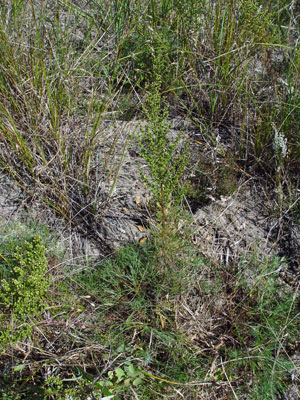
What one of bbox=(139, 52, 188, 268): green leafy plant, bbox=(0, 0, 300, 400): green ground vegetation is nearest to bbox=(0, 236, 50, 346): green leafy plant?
bbox=(0, 0, 300, 400): green ground vegetation

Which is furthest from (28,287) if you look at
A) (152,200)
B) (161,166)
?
(152,200)

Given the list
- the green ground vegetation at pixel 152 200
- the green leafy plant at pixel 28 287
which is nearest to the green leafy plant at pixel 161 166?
the green ground vegetation at pixel 152 200

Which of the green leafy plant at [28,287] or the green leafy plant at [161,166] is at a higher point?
the green leafy plant at [161,166]

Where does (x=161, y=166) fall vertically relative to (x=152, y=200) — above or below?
above

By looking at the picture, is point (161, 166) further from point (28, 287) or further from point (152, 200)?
point (28, 287)

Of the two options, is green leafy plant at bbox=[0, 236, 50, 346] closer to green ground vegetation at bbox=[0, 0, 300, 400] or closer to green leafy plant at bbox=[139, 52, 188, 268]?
green ground vegetation at bbox=[0, 0, 300, 400]

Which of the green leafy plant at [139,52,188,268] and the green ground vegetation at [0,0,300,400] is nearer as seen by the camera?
the green leafy plant at [139,52,188,268]

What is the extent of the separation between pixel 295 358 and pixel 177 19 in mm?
2408

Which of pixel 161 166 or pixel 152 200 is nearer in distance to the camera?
pixel 161 166

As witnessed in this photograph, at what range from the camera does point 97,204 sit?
8.08ft

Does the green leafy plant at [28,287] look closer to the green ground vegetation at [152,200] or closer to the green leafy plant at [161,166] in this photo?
the green ground vegetation at [152,200]

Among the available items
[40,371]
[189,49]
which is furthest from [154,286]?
[189,49]

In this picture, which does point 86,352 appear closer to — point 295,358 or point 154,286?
point 154,286

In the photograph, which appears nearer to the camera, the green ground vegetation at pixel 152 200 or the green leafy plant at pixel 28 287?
the green leafy plant at pixel 28 287
